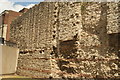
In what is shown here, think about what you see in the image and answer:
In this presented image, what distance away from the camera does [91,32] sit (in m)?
8.07

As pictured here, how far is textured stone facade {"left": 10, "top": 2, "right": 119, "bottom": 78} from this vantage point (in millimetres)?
7395

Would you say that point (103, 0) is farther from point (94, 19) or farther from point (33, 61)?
point (33, 61)

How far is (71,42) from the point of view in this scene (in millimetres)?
8695

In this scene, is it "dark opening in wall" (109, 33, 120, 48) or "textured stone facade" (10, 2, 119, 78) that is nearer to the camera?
"dark opening in wall" (109, 33, 120, 48)

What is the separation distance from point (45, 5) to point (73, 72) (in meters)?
4.74

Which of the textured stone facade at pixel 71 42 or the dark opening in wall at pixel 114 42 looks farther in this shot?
the textured stone facade at pixel 71 42

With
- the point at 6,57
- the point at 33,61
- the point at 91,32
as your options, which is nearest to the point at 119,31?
the point at 91,32

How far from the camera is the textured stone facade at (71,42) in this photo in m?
7.39

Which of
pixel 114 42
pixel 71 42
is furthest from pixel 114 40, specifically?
pixel 71 42

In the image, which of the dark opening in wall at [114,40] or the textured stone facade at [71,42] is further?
the textured stone facade at [71,42]

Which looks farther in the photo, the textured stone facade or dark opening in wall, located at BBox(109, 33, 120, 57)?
the textured stone facade

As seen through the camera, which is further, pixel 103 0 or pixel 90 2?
pixel 90 2

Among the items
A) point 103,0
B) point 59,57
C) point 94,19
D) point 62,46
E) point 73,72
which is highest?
point 103,0

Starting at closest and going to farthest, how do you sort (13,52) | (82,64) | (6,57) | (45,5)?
(82,64)
(45,5)
(6,57)
(13,52)
